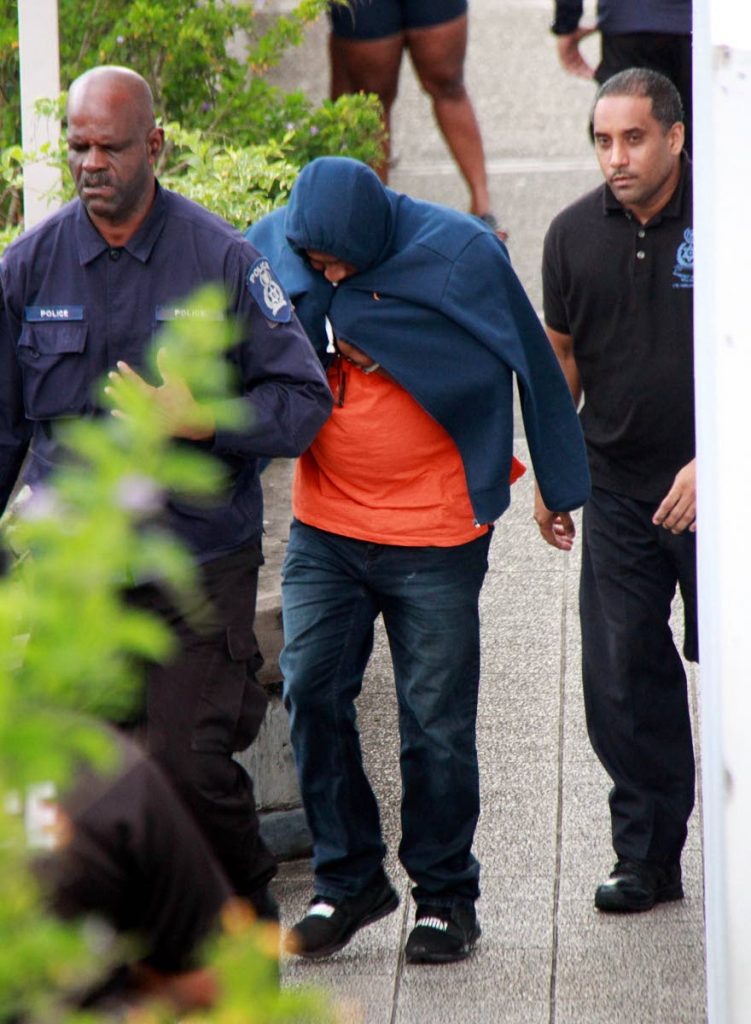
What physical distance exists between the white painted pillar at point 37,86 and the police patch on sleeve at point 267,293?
140cm

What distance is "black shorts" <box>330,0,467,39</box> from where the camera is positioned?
7254 mm

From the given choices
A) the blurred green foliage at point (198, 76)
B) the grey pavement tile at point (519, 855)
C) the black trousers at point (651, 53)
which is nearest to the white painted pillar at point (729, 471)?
the grey pavement tile at point (519, 855)

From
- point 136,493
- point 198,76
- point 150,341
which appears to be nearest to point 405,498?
point 150,341

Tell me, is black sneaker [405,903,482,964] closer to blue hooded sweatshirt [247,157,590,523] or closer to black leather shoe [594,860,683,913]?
black leather shoe [594,860,683,913]

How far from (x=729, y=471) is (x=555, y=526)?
6.76 ft

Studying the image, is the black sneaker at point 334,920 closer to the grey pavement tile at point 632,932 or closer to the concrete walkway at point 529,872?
the concrete walkway at point 529,872

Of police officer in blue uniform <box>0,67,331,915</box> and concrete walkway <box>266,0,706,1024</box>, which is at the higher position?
police officer in blue uniform <box>0,67,331,915</box>

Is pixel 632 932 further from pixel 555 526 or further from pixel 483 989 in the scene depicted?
pixel 555 526

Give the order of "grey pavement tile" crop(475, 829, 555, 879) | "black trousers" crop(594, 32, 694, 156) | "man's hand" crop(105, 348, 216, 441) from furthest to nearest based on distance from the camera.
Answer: "black trousers" crop(594, 32, 694, 156) → "grey pavement tile" crop(475, 829, 555, 879) → "man's hand" crop(105, 348, 216, 441)

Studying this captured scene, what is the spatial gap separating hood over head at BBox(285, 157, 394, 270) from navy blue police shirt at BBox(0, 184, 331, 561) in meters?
0.12

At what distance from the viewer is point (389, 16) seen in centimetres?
730

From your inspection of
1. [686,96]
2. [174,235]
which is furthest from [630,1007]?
[686,96]

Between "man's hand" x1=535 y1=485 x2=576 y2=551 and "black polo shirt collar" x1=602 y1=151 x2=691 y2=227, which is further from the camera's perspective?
"man's hand" x1=535 y1=485 x2=576 y2=551

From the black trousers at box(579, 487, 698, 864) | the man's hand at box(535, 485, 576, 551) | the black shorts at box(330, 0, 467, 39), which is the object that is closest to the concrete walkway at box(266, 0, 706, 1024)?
the black trousers at box(579, 487, 698, 864)
